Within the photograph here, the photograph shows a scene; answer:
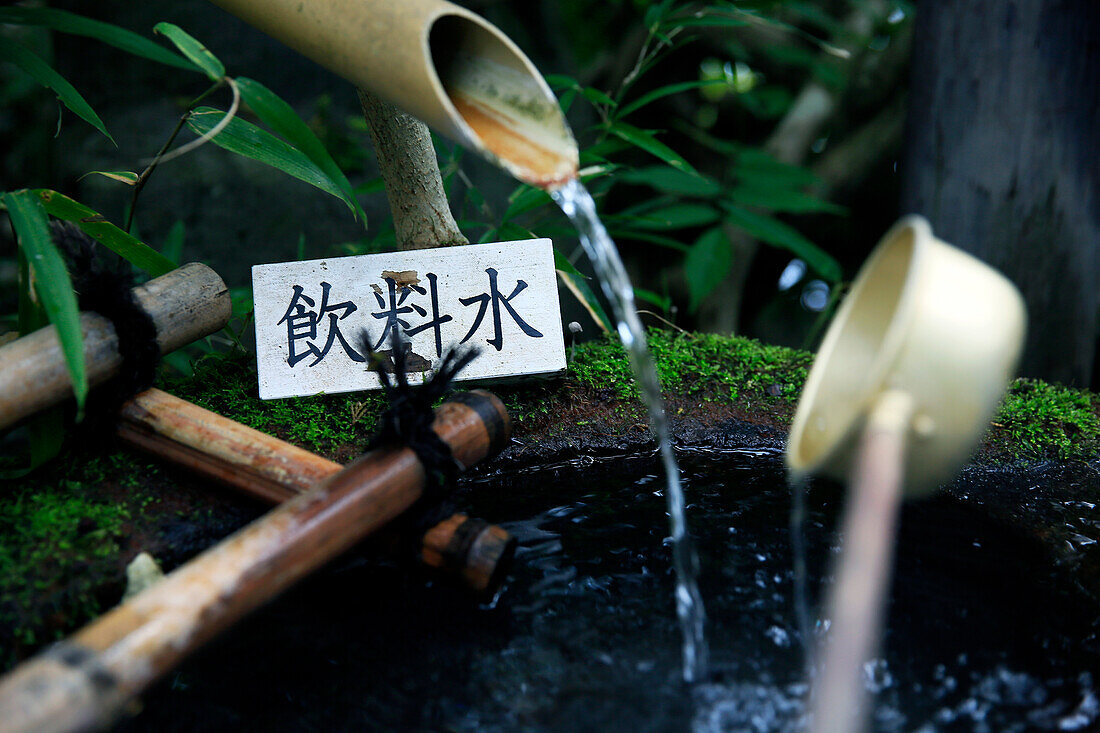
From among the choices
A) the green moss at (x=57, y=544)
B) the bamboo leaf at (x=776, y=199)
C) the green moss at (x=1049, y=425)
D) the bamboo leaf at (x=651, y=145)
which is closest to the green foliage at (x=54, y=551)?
the green moss at (x=57, y=544)

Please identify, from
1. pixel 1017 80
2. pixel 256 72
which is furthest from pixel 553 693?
pixel 256 72

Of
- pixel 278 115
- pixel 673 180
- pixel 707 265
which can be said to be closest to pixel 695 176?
pixel 673 180

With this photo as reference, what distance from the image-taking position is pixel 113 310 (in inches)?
76.2

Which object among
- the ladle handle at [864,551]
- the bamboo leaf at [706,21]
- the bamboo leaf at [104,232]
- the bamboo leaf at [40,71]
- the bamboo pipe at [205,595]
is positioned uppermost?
the bamboo leaf at [706,21]

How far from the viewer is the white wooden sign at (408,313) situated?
7.64 feet

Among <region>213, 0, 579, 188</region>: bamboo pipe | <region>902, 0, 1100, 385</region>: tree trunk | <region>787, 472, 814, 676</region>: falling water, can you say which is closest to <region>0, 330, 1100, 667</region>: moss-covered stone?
<region>787, 472, 814, 676</region>: falling water

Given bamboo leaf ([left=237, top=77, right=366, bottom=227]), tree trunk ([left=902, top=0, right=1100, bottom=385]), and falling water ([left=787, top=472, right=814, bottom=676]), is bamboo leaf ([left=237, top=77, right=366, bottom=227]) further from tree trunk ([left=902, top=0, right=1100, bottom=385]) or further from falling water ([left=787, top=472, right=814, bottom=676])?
tree trunk ([left=902, top=0, right=1100, bottom=385])

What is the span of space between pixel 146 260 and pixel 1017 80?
10.7 ft

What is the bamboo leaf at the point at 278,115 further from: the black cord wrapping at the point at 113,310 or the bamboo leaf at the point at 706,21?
the bamboo leaf at the point at 706,21

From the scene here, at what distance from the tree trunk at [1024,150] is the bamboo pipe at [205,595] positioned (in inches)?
99.6

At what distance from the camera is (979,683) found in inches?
56.2

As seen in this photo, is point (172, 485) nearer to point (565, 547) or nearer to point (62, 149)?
point (565, 547)

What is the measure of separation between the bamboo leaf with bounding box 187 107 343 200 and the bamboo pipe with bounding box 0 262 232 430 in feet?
1.30

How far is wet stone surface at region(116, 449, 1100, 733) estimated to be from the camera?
54.7 inches
